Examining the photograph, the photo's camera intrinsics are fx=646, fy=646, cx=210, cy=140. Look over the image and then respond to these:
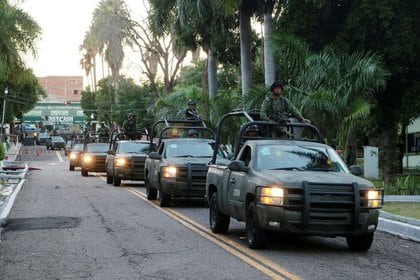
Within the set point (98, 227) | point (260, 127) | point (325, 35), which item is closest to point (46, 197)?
point (98, 227)

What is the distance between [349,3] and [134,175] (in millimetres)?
9500

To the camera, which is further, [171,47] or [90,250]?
[171,47]

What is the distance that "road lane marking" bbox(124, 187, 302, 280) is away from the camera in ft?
25.4

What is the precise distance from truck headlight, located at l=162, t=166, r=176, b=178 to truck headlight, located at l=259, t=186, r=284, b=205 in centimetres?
660

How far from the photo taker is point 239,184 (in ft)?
33.0

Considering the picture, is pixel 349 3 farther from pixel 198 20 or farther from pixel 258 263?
pixel 258 263

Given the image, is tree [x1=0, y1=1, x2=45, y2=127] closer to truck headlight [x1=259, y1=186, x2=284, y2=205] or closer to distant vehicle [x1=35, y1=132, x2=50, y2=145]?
truck headlight [x1=259, y1=186, x2=284, y2=205]

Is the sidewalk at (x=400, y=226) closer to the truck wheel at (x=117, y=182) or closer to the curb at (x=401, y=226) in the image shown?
the curb at (x=401, y=226)

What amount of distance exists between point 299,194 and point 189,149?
8.28m

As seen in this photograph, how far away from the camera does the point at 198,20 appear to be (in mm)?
27172

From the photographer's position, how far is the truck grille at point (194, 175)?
15367mm

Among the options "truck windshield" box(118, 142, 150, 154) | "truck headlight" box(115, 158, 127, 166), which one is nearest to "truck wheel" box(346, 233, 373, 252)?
"truck headlight" box(115, 158, 127, 166)

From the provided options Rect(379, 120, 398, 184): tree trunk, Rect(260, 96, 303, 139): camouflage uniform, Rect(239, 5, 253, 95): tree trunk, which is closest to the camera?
Rect(260, 96, 303, 139): camouflage uniform

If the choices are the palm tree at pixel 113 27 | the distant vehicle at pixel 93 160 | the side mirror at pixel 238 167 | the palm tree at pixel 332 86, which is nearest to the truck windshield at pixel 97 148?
the distant vehicle at pixel 93 160
